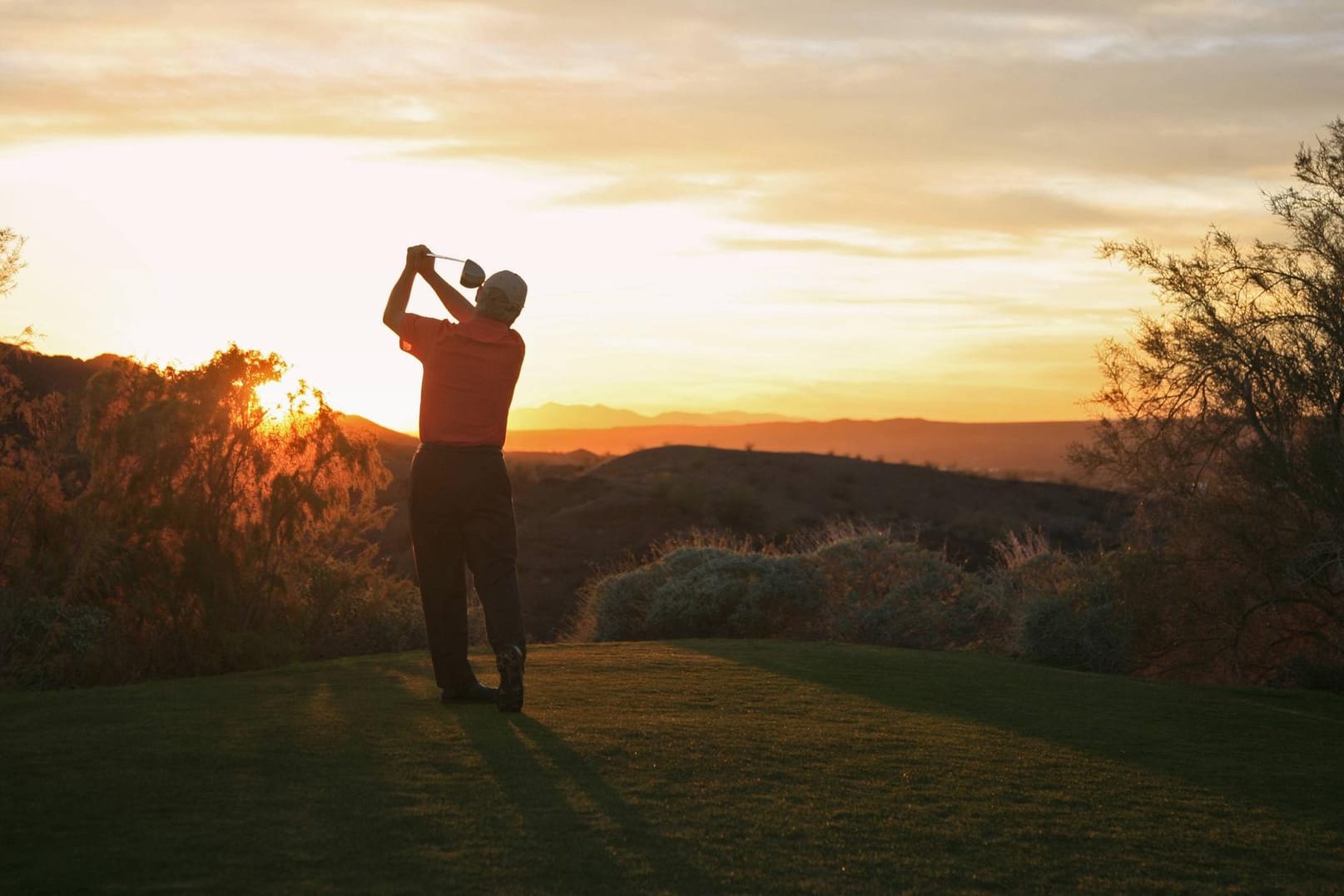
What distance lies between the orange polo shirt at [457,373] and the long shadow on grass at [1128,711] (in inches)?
123

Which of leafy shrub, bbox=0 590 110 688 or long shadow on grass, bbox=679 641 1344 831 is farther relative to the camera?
leafy shrub, bbox=0 590 110 688

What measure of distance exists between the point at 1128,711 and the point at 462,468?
4.53 metres

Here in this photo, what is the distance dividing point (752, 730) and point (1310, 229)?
907 cm

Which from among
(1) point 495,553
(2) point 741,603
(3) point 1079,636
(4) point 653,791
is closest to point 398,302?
(1) point 495,553

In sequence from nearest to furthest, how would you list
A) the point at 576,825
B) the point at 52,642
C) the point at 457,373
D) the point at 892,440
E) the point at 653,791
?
the point at 576,825 < the point at 653,791 < the point at 457,373 < the point at 52,642 < the point at 892,440

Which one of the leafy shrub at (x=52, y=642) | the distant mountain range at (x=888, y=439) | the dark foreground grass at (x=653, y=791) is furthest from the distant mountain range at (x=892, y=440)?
the dark foreground grass at (x=653, y=791)

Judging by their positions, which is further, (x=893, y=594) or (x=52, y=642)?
(x=893, y=594)

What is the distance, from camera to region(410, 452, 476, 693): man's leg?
7.99 metres

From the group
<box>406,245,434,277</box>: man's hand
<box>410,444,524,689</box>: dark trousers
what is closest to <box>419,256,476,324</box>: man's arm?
<box>406,245,434,277</box>: man's hand

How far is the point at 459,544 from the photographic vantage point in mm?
8164

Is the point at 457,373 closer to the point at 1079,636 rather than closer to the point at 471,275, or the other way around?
the point at 471,275

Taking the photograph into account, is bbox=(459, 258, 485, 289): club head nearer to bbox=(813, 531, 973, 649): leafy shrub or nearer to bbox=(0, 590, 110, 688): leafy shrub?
bbox=(0, 590, 110, 688): leafy shrub

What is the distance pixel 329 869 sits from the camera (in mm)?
4574

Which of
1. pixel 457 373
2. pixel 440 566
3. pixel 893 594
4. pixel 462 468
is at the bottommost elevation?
pixel 893 594
